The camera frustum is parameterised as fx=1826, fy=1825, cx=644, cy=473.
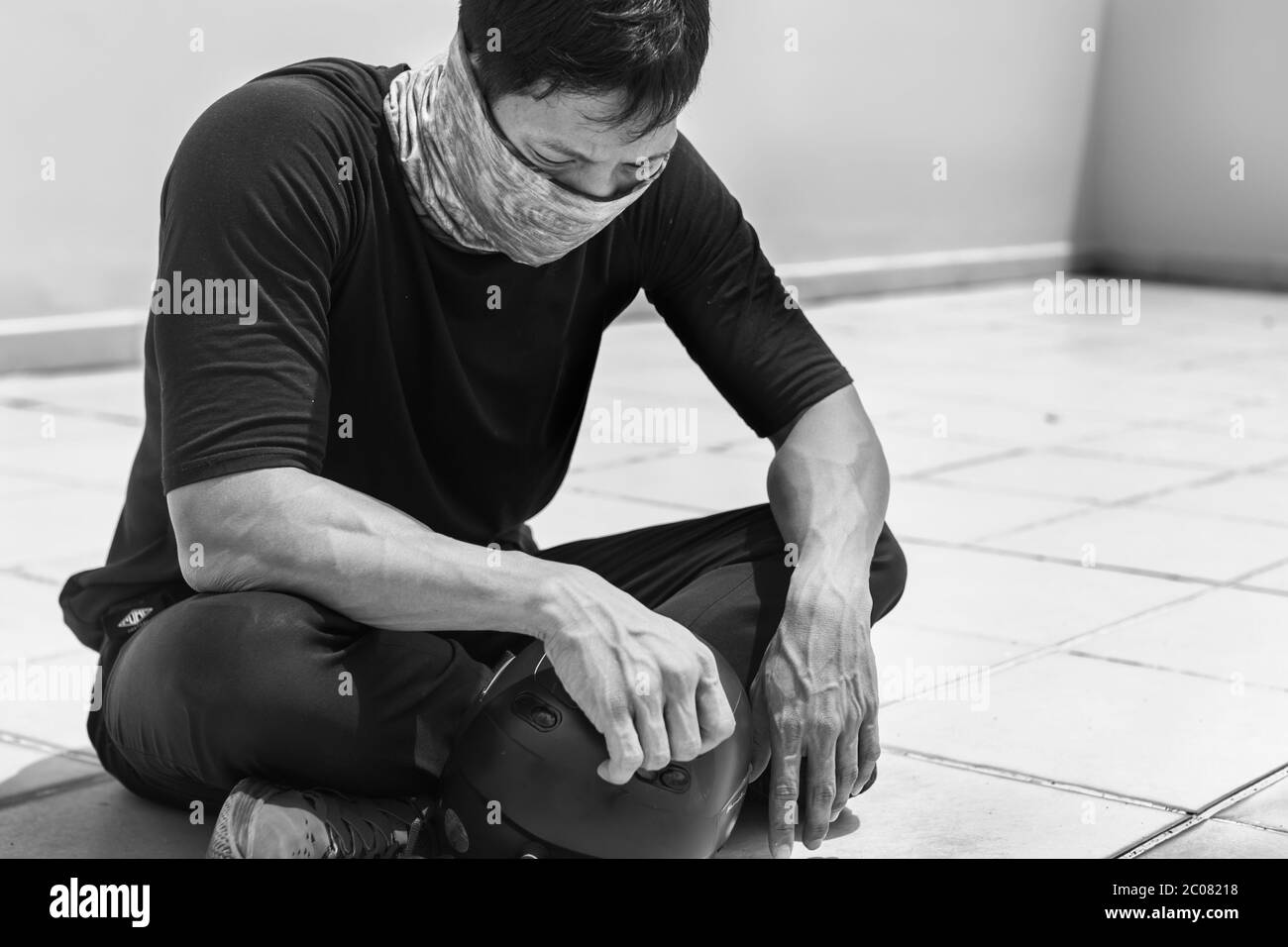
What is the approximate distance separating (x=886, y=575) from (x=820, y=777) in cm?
40

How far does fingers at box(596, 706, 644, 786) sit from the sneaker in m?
0.38

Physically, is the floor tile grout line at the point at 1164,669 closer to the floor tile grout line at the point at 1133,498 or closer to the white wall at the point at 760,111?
the floor tile grout line at the point at 1133,498

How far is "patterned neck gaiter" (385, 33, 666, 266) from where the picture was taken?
2275 mm

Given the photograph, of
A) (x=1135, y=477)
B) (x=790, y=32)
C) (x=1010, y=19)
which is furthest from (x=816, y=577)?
(x=1010, y=19)

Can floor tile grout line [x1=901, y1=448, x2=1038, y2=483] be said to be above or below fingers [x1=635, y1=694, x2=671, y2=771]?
below

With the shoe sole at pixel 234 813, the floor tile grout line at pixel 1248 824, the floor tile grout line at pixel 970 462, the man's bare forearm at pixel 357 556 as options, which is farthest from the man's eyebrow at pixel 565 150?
the floor tile grout line at pixel 970 462

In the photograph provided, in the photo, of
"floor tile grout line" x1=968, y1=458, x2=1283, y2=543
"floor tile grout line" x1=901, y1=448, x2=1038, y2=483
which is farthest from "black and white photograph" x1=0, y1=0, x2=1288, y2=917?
"floor tile grout line" x1=901, y1=448, x2=1038, y2=483

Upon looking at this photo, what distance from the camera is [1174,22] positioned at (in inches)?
472

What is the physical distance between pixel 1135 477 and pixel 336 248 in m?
3.60

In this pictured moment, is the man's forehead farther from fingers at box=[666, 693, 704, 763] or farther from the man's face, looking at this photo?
fingers at box=[666, 693, 704, 763]

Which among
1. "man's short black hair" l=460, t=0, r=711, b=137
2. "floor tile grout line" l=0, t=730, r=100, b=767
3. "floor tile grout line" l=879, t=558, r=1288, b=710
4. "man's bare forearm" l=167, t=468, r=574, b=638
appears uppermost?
"man's short black hair" l=460, t=0, r=711, b=137

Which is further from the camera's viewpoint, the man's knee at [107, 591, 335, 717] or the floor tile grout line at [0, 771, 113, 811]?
the floor tile grout line at [0, 771, 113, 811]
